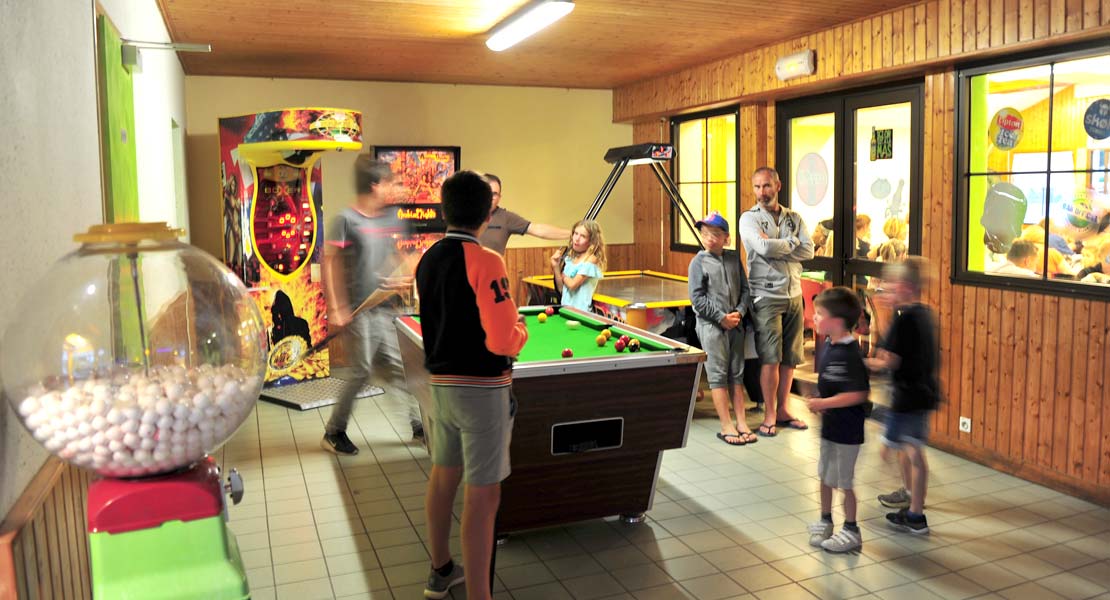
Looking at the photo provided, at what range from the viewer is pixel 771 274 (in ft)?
18.2

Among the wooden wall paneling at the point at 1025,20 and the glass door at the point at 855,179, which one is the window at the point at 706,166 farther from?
the wooden wall paneling at the point at 1025,20

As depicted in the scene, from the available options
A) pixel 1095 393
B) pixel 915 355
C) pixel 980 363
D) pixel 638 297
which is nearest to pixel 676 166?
pixel 638 297

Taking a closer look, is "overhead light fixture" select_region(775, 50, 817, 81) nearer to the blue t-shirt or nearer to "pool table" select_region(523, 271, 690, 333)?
"pool table" select_region(523, 271, 690, 333)

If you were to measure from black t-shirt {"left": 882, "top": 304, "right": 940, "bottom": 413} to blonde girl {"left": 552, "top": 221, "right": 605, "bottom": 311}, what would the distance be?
2250mm

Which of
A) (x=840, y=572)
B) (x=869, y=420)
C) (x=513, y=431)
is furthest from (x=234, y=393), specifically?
(x=869, y=420)

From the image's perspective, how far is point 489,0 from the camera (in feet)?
15.9

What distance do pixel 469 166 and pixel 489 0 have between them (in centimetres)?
380

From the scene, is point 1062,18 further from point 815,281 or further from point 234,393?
point 234,393

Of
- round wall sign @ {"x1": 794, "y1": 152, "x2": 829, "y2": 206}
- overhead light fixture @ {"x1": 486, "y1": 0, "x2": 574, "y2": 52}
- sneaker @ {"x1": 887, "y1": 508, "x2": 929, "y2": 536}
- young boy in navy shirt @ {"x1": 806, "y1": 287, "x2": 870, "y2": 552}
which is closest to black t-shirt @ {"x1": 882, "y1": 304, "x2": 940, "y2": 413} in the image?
young boy in navy shirt @ {"x1": 806, "y1": 287, "x2": 870, "y2": 552}

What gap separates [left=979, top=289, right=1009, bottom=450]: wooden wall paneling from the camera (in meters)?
4.82

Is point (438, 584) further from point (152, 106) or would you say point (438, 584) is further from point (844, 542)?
point (152, 106)

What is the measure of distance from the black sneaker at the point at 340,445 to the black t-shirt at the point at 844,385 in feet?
9.35

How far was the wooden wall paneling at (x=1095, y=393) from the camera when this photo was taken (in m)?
4.24

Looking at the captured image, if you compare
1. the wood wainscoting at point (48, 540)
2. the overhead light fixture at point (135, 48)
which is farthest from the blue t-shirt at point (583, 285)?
the wood wainscoting at point (48, 540)
